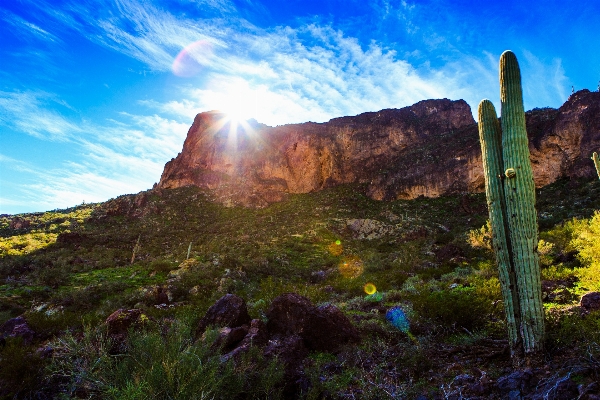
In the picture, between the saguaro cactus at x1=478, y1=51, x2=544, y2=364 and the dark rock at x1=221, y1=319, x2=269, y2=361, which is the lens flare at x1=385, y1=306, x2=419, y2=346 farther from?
the dark rock at x1=221, y1=319, x2=269, y2=361

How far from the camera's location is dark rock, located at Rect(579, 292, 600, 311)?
6.17m

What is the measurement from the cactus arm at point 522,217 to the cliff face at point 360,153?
39799 millimetres

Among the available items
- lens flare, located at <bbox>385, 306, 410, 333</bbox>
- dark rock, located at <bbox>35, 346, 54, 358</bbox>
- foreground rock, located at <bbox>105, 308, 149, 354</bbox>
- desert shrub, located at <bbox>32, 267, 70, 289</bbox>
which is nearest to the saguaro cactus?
lens flare, located at <bbox>385, 306, 410, 333</bbox>

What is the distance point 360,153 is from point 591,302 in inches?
2192

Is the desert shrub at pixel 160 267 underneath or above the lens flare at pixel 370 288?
above

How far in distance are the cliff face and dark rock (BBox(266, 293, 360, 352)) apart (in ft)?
135

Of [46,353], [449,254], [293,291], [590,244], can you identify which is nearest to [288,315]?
[293,291]

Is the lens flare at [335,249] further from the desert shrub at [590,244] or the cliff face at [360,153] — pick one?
the cliff face at [360,153]

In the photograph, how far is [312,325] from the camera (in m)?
6.81

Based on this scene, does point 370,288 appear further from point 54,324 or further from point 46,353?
point 46,353

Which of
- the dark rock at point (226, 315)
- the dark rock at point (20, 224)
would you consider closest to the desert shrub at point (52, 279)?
the dark rock at point (226, 315)

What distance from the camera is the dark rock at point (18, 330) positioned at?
25.4 feet

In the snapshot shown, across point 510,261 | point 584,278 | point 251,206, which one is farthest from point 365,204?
point 510,261

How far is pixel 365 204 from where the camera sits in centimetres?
4772
